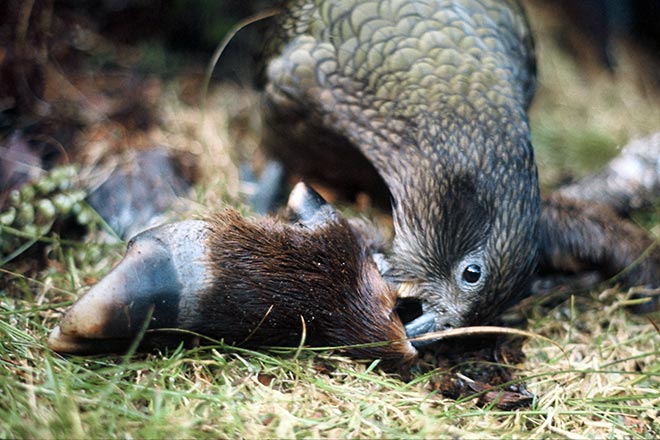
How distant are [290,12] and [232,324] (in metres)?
1.87

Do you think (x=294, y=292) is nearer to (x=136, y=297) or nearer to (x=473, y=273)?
(x=136, y=297)

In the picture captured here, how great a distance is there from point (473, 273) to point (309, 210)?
724 millimetres

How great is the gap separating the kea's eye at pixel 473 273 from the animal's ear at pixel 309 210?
1.93 feet

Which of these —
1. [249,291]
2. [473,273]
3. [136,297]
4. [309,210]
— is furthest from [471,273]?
[136,297]

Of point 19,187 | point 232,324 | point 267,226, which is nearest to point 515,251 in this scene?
point 267,226

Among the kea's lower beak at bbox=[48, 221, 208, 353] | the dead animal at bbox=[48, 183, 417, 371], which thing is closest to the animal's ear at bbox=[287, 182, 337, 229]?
the dead animal at bbox=[48, 183, 417, 371]

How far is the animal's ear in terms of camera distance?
266cm

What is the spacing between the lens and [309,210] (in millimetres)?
2699

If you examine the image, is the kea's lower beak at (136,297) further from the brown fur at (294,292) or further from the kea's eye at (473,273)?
the kea's eye at (473,273)

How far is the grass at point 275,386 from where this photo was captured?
6.98 feet

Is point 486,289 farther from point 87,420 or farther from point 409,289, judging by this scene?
point 87,420

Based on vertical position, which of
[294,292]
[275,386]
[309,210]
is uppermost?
[309,210]

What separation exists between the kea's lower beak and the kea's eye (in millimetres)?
1066

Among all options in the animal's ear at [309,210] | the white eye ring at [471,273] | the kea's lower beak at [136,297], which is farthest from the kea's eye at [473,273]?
the kea's lower beak at [136,297]
